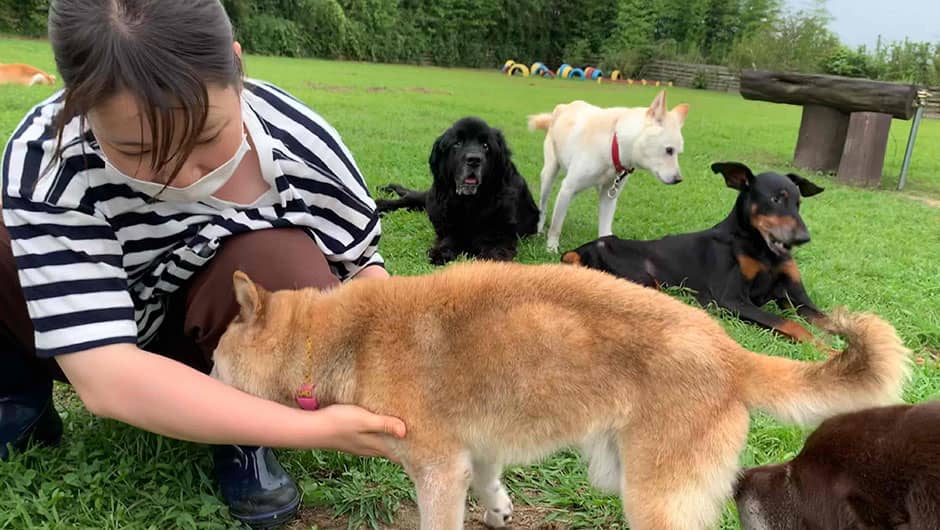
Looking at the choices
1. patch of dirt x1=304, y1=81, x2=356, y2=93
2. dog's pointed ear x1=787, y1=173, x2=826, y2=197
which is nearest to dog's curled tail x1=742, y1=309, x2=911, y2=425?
dog's pointed ear x1=787, y1=173, x2=826, y2=197

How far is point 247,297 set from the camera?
1.94m

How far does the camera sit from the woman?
5.06ft

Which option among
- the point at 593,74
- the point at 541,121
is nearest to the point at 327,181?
the point at 541,121

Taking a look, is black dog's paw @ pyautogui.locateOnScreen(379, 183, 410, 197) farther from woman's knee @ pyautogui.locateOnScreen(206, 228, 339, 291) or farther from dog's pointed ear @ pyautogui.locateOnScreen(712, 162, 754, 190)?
woman's knee @ pyautogui.locateOnScreen(206, 228, 339, 291)

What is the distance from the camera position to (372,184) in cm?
748

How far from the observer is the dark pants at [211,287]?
2174mm

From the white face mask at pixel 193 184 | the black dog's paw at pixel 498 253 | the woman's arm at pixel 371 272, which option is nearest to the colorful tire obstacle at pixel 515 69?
the black dog's paw at pixel 498 253

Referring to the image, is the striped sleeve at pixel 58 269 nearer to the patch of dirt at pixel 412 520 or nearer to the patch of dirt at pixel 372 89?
the patch of dirt at pixel 412 520

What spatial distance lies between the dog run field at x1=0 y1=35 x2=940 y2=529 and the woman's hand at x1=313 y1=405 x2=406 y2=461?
0.48m

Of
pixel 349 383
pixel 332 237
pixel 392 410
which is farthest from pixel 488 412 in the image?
pixel 332 237

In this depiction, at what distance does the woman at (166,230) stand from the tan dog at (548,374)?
14 centimetres

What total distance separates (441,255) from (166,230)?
343 cm

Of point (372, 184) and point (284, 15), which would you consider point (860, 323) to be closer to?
point (372, 184)

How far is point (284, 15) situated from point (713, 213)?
32.7 meters
